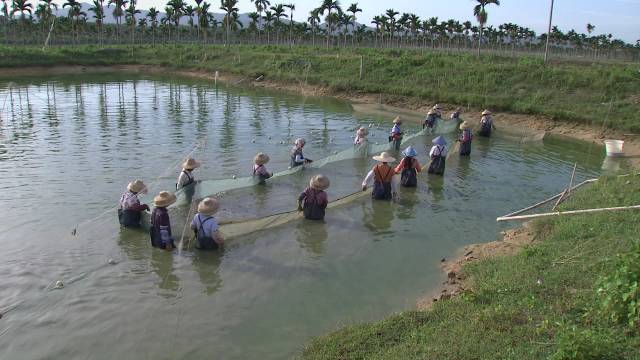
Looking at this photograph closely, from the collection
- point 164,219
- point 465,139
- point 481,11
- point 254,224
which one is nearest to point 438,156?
point 465,139

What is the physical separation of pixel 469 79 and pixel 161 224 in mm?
27057

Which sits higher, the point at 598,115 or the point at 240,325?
the point at 598,115

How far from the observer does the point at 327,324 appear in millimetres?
7895

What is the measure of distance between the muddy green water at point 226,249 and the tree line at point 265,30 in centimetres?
5279

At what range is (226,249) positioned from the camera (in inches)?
413

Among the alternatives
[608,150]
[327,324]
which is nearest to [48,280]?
[327,324]

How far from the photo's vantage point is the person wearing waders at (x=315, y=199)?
11.6 m

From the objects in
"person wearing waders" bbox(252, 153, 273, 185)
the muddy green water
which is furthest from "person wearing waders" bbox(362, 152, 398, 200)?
"person wearing waders" bbox(252, 153, 273, 185)

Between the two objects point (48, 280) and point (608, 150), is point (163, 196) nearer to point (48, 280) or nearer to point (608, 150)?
point (48, 280)

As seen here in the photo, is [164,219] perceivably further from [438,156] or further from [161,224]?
[438,156]

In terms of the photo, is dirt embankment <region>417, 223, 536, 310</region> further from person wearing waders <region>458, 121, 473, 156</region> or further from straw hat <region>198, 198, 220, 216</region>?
person wearing waders <region>458, 121, 473, 156</region>

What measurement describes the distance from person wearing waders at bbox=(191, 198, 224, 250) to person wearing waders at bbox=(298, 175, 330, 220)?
2366 millimetres

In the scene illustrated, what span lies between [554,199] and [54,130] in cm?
1904

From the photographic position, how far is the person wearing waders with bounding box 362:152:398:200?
1318 cm
